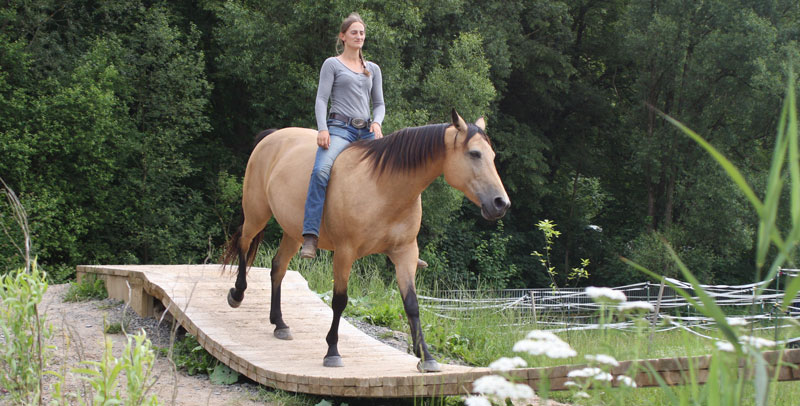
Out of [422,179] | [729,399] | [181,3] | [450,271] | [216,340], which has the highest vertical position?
[181,3]

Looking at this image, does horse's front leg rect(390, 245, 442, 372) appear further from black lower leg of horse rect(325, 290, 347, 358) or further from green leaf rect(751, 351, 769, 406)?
green leaf rect(751, 351, 769, 406)

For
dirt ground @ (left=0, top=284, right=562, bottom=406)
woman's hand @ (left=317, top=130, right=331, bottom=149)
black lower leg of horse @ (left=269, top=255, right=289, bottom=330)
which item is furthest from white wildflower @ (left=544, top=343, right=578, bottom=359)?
black lower leg of horse @ (left=269, top=255, right=289, bottom=330)

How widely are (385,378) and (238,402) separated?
4.44ft

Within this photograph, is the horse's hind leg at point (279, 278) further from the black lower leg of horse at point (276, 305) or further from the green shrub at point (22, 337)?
the green shrub at point (22, 337)

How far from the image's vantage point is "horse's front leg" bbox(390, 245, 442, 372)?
483 cm

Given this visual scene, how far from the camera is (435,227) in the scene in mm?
19609

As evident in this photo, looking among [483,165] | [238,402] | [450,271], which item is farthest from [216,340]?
[450,271]

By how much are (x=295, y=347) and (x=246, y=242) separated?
1.44 meters

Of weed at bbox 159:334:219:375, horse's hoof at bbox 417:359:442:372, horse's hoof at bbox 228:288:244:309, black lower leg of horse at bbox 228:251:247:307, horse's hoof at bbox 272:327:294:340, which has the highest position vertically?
black lower leg of horse at bbox 228:251:247:307

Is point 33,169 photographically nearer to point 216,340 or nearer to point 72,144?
point 72,144

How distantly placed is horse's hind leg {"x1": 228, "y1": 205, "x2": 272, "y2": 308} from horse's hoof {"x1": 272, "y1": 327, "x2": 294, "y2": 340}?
2.34ft

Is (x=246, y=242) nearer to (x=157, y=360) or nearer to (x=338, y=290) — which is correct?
(x=157, y=360)

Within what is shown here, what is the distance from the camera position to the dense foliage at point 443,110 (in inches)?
667

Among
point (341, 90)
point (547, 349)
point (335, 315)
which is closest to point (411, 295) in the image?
point (335, 315)
